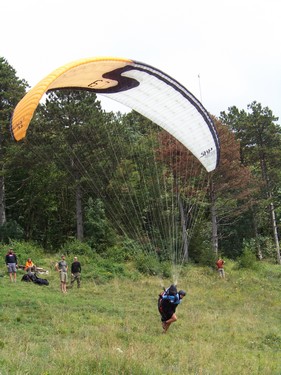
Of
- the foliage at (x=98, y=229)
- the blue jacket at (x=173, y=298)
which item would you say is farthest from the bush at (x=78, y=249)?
the blue jacket at (x=173, y=298)

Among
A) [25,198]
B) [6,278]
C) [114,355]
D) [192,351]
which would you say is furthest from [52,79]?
[25,198]

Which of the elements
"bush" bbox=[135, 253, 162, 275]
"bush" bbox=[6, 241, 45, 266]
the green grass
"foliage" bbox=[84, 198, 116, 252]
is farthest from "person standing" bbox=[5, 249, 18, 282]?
"foliage" bbox=[84, 198, 116, 252]

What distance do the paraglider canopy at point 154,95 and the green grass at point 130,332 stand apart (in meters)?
4.34

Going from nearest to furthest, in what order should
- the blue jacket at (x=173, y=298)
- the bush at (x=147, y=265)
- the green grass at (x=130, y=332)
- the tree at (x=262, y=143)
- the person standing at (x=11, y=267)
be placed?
the green grass at (x=130, y=332) → the blue jacket at (x=173, y=298) → the person standing at (x=11, y=267) → the bush at (x=147, y=265) → the tree at (x=262, y=143)

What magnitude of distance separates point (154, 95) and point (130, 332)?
568 cm

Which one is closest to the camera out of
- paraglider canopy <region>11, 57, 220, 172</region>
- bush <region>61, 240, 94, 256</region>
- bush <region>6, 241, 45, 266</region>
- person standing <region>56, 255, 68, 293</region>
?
paraglider canopy <region>11, 57, 220, 172</region>

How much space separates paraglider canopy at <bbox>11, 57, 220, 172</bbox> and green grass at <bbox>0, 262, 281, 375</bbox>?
4.34 m

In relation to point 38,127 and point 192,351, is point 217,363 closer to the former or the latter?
point 192,351

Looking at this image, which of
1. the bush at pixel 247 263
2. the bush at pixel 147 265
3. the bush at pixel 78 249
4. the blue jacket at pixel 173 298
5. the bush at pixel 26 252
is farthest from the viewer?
the bush at pixel 247 263

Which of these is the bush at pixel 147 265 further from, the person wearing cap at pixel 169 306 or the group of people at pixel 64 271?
the person wearing cap at pixel 169 306

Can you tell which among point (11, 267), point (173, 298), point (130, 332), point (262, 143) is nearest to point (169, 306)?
point (173, 298)

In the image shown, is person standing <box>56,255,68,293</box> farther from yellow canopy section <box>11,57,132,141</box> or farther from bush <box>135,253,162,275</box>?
bush <box>135,253,162,275</box>

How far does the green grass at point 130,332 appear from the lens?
246 inches

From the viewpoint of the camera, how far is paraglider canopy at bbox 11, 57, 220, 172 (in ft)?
32.9
